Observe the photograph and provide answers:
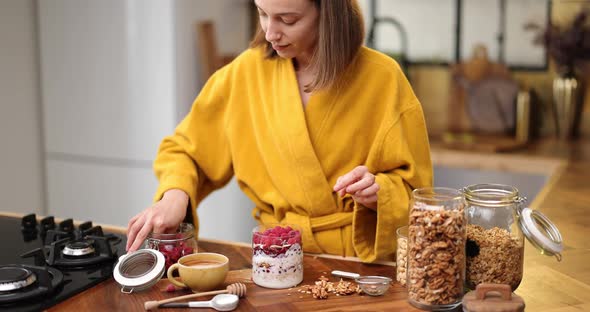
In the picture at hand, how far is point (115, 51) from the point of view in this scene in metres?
2.96

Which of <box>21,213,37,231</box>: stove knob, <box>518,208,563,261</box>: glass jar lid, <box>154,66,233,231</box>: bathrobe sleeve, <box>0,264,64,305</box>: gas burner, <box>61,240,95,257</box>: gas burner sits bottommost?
<box>0,264,64,305</box>: gas burner

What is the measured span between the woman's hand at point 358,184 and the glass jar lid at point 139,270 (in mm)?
336

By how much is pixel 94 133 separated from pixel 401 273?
6.80ft

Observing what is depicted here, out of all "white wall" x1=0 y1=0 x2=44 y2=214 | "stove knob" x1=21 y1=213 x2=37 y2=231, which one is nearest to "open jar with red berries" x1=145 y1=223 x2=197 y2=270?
"stove knob" x1=21 y1=213 x2=37 y2=231

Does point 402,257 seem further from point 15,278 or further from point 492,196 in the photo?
point 15,278

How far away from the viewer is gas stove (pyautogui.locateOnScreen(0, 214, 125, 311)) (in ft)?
3.91

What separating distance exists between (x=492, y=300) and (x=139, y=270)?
59 centimetres

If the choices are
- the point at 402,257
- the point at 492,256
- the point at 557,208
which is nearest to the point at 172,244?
the point at 402,257

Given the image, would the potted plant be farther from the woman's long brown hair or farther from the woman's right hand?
the woman's right hand

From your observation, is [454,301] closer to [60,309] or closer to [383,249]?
[383,249]

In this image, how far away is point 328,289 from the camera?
1.25 m

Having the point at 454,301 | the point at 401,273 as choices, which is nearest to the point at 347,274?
the point at 401,273

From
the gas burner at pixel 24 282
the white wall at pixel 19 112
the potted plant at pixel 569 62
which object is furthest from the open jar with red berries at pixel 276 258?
the potted plant at pixel 569 62

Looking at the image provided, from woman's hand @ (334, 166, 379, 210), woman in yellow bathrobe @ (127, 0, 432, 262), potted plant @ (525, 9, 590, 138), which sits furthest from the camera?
potted plant @ (525, 9, 590, 138)
